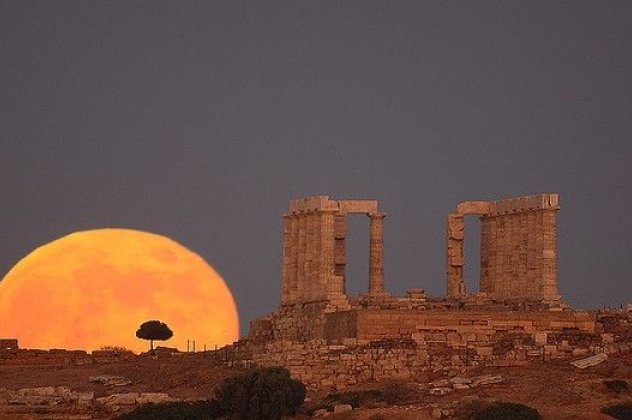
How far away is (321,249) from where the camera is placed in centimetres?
9162

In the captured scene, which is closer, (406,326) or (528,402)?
(528,402)

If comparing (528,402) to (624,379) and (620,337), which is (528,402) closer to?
(624,379)

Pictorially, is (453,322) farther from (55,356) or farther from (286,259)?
(55,356)

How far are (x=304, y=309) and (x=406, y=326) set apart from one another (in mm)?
9282

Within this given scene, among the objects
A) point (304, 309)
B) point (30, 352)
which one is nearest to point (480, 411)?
point (304, 309)

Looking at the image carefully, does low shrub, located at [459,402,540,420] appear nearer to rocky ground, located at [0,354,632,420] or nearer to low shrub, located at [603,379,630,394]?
rocky ground, located at [0,354,632,420]

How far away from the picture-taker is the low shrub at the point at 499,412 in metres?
70.7

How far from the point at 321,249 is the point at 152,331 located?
11.0 metres

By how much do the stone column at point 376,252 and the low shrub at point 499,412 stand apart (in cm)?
2177

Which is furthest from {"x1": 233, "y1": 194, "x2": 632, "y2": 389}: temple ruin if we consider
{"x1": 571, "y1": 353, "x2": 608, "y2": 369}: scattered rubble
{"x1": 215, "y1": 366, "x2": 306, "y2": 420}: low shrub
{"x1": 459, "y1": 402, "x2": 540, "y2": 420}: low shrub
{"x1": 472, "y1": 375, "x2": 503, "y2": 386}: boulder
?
{"x1": 459, "y1": 402, "x2": 540, "y2": 420}: low shrub

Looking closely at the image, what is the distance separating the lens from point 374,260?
9412cm

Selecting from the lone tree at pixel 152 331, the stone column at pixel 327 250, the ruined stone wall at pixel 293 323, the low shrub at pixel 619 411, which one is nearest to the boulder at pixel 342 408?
the low shrub at pixel 619 411

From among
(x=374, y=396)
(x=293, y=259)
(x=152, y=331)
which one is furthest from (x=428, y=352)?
(x=152, y=331)

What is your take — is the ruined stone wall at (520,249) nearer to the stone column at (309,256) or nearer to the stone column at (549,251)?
the stone column at (549,251)
